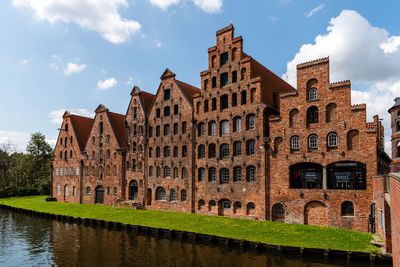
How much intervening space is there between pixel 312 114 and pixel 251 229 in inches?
502

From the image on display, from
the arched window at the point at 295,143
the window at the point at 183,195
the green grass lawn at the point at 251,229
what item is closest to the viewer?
the green grass lawn at the point at 251,229

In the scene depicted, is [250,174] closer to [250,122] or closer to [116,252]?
[250,122]

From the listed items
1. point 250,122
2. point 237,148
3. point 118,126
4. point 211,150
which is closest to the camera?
point 250,122

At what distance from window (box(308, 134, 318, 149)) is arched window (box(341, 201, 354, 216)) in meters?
5.79

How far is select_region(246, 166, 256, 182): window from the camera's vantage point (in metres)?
31.5

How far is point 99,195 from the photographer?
48500 mm

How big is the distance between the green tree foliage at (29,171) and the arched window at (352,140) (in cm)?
6512

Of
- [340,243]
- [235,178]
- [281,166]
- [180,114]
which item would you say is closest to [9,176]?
[180,114]

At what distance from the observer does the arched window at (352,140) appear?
25688mm

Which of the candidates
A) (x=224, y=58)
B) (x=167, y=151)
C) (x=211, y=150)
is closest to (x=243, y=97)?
(x=224, y=58)

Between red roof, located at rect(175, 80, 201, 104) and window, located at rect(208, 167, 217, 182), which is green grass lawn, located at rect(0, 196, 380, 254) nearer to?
window, located at rect(208, 167, 217, 182)

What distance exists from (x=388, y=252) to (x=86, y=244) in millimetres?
23522

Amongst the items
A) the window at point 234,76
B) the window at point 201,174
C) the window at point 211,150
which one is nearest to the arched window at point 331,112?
the window at point 234,76

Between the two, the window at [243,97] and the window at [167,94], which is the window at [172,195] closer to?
the window at [167,94]
